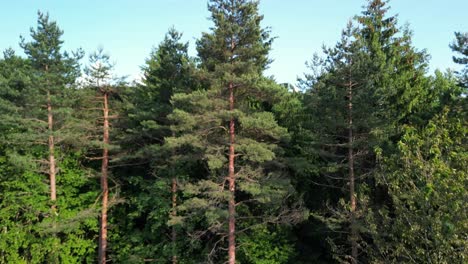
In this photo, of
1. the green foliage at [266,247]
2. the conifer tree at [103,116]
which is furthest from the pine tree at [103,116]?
the green foliage at [266,247]

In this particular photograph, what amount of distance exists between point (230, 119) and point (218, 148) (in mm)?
1147

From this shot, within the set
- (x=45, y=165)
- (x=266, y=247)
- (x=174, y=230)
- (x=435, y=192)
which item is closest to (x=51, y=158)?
(x=45, y=165)

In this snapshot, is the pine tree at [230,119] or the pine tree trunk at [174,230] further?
the pine tree trunk at [174,230]

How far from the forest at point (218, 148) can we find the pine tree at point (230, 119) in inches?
2.4

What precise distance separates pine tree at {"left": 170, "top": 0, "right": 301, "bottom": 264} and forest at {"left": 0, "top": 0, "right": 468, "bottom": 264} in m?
0.06

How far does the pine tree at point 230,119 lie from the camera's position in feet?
41.7

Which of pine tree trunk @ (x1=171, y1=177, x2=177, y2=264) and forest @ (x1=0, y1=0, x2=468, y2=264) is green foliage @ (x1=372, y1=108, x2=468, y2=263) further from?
pine tree trunk @ (x1=171, y1=177, x2=177, y2=264)

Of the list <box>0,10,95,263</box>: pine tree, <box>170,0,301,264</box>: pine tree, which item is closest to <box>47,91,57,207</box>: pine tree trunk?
<box>0,10,95,263</box>: pine tree

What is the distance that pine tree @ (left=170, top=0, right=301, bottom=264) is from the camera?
41.7 feet

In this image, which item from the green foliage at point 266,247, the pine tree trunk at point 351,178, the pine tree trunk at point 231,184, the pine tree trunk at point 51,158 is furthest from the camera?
the pine tree trunk at point 51,158

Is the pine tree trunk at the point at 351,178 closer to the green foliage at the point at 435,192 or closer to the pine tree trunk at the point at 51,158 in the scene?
the green foliage at the point at 435,192

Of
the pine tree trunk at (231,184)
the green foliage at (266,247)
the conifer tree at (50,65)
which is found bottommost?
the green foliage at (266,247)

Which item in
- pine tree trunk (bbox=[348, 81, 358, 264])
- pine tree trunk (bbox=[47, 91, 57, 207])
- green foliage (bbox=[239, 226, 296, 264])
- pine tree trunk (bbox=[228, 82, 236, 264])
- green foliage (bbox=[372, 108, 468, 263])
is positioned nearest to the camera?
green foliage (bbox=[372, 108, 468, 263])

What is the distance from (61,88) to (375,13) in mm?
15105
